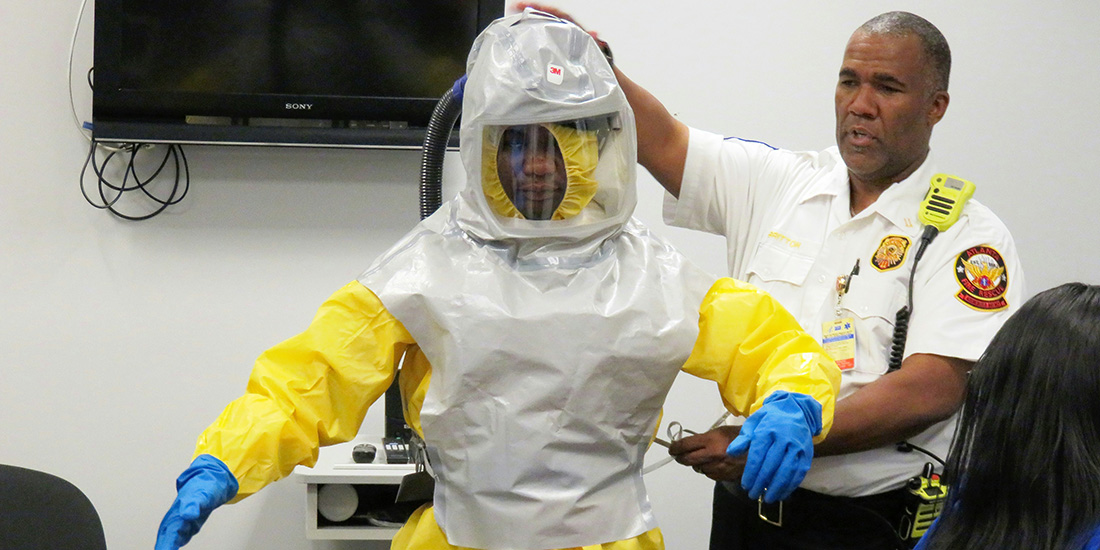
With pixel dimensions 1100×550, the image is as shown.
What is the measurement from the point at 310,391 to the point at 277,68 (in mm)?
1481

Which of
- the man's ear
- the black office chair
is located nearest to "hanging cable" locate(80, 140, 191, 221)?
the black office chair

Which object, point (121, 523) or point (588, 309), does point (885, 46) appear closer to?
point (588, 309)

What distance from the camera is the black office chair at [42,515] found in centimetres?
177

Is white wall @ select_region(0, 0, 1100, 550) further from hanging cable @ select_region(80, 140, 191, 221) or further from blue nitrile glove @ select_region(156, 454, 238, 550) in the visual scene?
blue nitrile glove @ select_region(156, 454, 238, 550)

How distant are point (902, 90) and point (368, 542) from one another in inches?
72.7

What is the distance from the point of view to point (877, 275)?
1.87 meters

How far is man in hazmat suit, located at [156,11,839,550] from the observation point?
141cm

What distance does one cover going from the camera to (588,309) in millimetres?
1437

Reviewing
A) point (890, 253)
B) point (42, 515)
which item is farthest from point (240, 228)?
point (890, 253)

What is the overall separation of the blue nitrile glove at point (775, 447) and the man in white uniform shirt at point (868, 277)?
0.31m

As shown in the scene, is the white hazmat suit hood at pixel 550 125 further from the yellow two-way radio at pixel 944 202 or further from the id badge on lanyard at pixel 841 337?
the yellow two-way radio at pixel 944 202

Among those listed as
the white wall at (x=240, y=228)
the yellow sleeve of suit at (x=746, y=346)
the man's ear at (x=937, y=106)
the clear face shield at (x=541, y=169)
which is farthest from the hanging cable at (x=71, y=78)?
the man's ear at (x=937, y=106)

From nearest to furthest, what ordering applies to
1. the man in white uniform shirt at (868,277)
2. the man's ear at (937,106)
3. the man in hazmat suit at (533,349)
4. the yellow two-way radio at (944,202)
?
the man in hazmat suit at (533,349)
the man in white uniform shirt at (868,277)
the yellow two-way radio at (944,202)
the man's ear at (937,106)

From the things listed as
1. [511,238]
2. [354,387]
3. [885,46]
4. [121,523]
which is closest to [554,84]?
[511,238]
